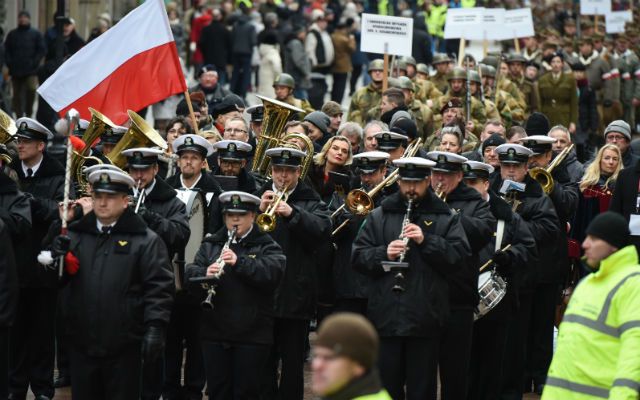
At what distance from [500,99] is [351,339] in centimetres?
1676

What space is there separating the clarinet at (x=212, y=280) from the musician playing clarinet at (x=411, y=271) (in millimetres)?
852

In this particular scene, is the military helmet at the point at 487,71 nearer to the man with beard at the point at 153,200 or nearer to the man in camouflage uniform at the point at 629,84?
the man in camouflage uniform at the point at 629,84

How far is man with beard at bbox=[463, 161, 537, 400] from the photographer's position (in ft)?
40.8

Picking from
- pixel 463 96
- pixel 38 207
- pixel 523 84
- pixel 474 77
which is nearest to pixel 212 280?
pixel 38 207

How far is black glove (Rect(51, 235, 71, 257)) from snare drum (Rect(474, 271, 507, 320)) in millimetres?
3345

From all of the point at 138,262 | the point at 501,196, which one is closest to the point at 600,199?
the point at 501,196

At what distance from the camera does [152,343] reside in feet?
33.9

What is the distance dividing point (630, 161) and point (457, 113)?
236 cm

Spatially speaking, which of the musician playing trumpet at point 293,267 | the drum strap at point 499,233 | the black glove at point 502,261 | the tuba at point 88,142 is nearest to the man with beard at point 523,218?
the drum strap at point 499,233

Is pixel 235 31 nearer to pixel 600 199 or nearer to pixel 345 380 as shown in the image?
pixel 600 199

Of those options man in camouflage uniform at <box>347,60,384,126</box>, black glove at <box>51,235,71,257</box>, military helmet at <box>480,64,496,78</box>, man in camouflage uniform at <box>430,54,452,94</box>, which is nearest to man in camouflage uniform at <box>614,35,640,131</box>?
man in camouflage uniform at <box>430,54,452,94</box>

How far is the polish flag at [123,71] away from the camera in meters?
14.4

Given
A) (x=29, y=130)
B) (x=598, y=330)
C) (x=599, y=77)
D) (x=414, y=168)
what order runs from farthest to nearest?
(x=599, y=77)
(x=29, y=130)
(x=414, y=168)
(x=598, y=330)

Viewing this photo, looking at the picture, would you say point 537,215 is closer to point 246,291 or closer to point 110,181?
point 246,291
